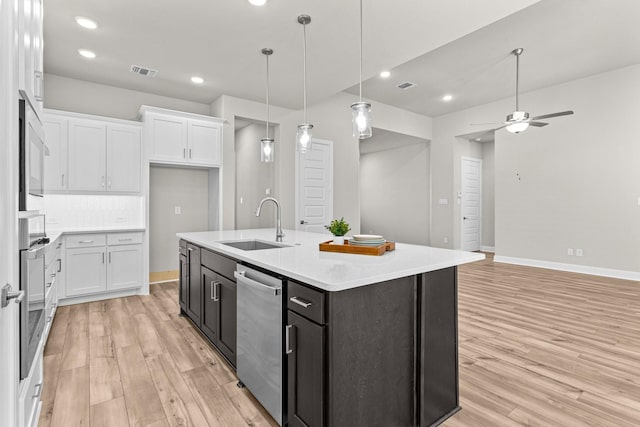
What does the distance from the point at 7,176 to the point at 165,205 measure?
4.25 meters

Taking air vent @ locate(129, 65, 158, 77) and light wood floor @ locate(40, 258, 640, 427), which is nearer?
light wood floor @ locate(40, 258, 640, 427)

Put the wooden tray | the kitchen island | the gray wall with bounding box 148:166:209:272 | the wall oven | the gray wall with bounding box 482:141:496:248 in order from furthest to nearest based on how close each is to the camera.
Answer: the gray wall with bounding box 482:141:496:248 < the gray wall with bounding box 148:166:209:272 < the wooden tray < the kitchen island < the wall oven

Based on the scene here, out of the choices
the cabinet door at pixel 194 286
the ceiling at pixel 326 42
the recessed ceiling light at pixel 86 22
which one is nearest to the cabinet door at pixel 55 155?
the ceiling at pixel 326 42

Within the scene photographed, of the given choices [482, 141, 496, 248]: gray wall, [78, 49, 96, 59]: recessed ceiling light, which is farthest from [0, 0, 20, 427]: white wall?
[482, 141, 496, 248]: gray wall

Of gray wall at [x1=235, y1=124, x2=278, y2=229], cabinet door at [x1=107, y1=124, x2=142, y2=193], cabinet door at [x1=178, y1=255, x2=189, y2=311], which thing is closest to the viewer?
cabinet door at [x1=178, y1=255, x2=189, y2=311]

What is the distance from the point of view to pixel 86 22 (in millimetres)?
3080

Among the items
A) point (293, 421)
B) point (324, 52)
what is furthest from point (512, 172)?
point (293, 421)

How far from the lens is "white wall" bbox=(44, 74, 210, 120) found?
430cm

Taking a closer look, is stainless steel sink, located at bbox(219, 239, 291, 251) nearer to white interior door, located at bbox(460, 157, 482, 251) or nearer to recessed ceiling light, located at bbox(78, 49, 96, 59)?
recessed ceiling light, located at bbox(78, 49, 96, 59)

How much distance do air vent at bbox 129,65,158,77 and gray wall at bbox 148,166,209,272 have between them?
1.32m

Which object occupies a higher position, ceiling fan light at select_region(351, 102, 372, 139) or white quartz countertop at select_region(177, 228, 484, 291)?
ceiling fan light at select_region(351, 102, 372, 139)

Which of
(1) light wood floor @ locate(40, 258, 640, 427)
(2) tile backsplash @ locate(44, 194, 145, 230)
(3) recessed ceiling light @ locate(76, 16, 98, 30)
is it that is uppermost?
(3) recessed ceiling light @ locate(76, 16, 98, 30)

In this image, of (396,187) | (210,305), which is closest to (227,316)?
(210,305)

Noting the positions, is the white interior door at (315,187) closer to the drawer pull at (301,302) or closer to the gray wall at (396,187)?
the gray wall at (396,187)
